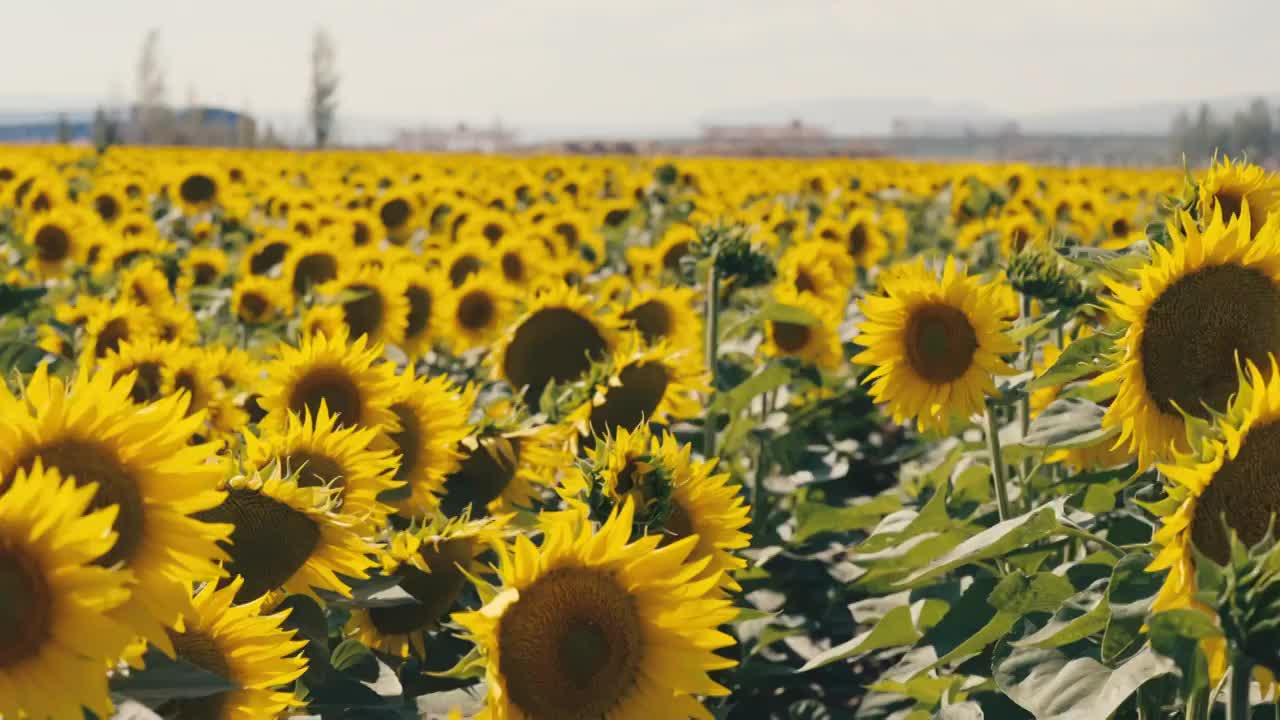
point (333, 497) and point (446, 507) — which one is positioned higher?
point (333, 497)

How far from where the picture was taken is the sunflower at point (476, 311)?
232 inches

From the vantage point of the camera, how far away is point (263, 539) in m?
2.05

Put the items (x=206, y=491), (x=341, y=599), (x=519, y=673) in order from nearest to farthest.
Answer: (x=206, y=491) → (x=519, y=673) → (x=341, y=599)

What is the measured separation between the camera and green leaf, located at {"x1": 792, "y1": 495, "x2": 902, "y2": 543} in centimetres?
413

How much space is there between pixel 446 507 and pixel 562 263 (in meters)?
4.19

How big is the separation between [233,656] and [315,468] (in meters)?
0.63

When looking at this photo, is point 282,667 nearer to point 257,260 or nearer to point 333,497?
point 333,497

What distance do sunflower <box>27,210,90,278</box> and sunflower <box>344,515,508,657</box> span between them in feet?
20.7

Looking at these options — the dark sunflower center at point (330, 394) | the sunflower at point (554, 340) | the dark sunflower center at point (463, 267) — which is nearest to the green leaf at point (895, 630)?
the dark sunflower center at point (330, 394)

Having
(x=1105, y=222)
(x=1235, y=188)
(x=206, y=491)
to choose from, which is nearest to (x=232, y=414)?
(x=206, y=491)

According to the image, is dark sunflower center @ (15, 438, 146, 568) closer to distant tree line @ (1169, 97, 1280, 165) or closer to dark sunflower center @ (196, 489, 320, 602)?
dark sunflower center @ (196, 489, 320, 602)

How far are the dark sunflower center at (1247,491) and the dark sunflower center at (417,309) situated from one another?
4641 mm

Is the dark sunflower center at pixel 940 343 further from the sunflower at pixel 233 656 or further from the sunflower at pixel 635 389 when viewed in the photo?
the sunflower at pixel 233 656

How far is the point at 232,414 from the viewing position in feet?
12.9
